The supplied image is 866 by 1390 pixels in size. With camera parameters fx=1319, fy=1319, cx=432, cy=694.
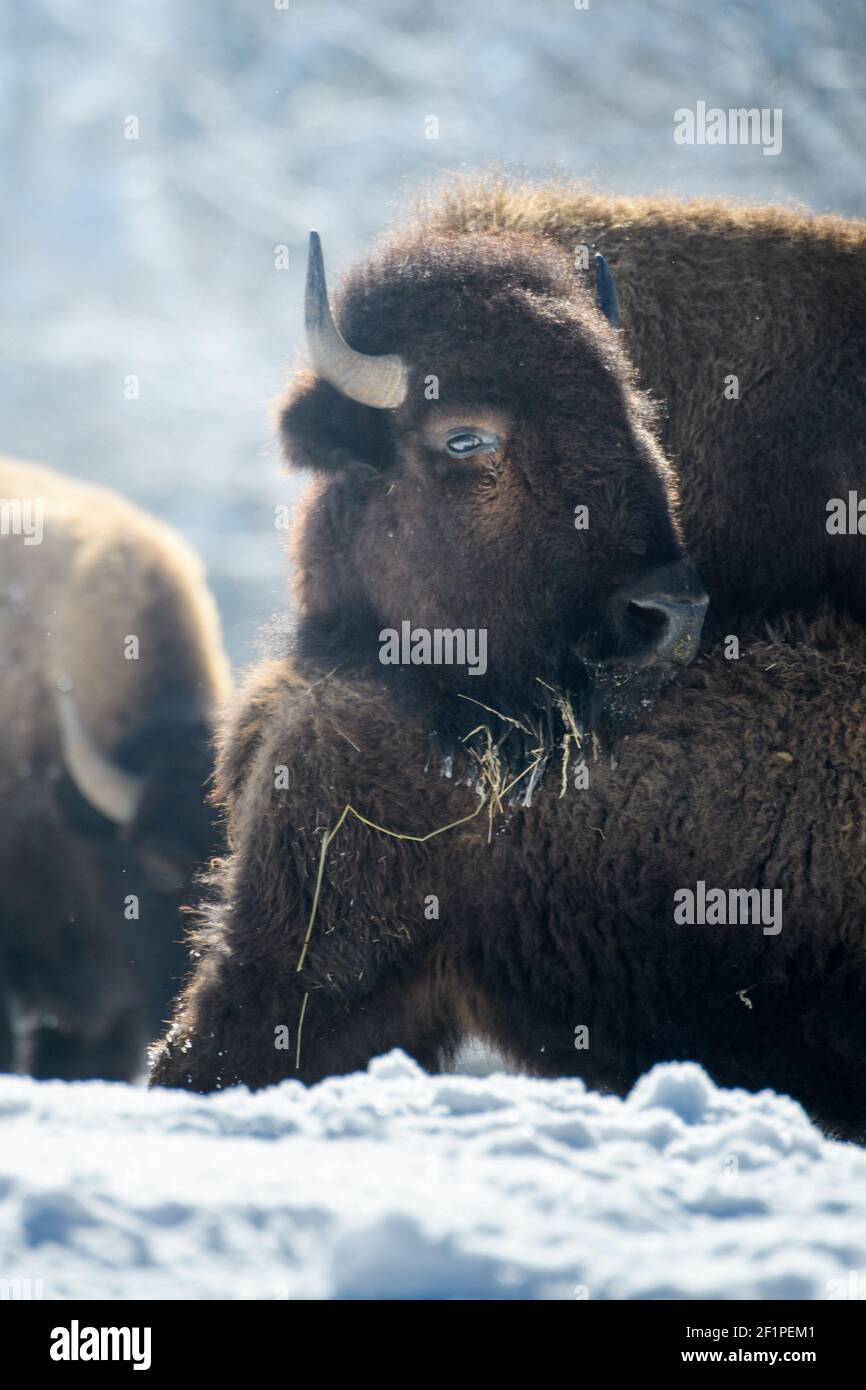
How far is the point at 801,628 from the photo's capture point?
3.10 meters

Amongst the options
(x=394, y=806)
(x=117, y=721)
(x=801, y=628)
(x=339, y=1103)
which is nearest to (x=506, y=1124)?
(x=339, y=1103)

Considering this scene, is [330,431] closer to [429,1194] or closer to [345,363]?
[345,363]

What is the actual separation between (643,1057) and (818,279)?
197cm

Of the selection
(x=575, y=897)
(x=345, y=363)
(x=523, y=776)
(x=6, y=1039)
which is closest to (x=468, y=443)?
(x=345, y=363)

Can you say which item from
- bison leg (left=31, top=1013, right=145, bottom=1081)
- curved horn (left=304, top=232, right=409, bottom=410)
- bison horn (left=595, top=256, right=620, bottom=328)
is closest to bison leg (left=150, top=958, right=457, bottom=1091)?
curved horn (left=304, top=232, right=409, bottom=410)

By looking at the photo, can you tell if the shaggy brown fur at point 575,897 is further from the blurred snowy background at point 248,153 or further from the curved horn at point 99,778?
the blurred snowy background at point 248,153

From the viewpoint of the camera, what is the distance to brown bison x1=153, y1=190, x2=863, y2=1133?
286 cm

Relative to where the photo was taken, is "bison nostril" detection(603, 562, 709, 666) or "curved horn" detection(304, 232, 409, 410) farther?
"curved horn" detection(304, 232, 409, 410)

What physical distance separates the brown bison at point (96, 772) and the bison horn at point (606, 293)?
10.4ft

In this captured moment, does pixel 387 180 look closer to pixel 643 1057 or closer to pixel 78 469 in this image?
pixel 78 469

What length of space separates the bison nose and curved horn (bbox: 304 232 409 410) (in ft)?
2.43

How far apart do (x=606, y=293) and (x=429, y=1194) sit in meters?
2.22
